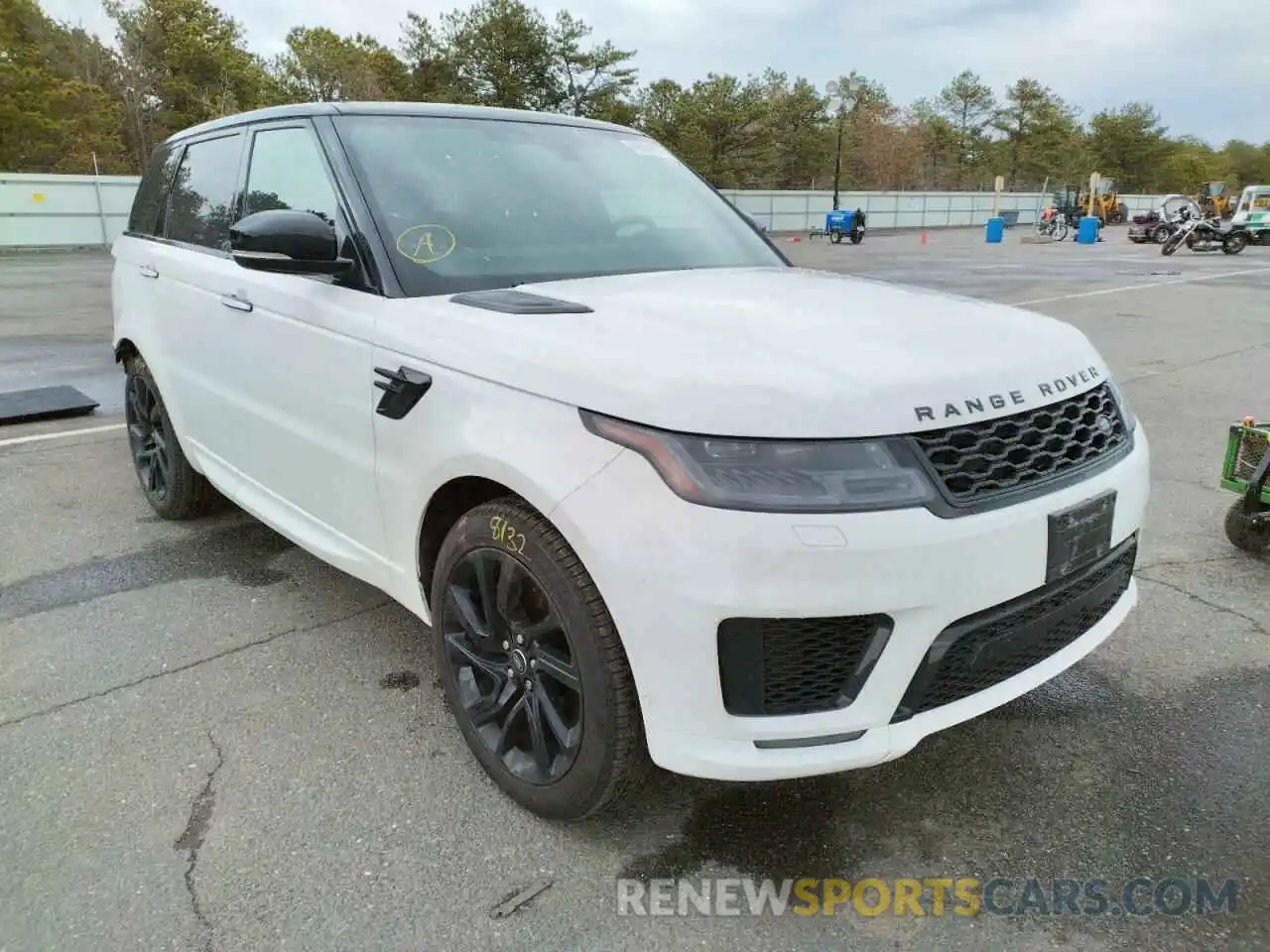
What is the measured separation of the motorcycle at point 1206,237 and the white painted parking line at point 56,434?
2857 cm

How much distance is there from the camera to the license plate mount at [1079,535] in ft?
6.68

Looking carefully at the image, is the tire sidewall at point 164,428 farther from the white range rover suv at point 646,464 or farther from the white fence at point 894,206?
the white fence at point 894,206

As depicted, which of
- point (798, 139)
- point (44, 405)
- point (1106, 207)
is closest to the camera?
point (44, 405)

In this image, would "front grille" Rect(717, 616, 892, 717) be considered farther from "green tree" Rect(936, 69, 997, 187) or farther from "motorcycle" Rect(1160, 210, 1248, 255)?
"green tree" Rect(936, 69, 997, 187)

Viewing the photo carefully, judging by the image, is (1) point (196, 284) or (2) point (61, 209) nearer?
(1) point (196, 284)

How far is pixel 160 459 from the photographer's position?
450 cm

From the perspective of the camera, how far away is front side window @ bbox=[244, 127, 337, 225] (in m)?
2.95

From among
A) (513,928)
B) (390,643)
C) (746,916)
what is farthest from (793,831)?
(390,643)

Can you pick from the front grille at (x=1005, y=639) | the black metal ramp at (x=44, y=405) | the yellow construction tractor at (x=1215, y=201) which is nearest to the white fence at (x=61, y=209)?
the black metal ramp at (x=44, y=405)

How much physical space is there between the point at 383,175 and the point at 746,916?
2.30 metres

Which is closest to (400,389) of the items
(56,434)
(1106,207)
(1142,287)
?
(56,434)

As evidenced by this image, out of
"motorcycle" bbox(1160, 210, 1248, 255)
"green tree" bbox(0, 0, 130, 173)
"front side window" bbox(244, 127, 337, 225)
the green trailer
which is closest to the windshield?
"front side window" bbox(244, 127, 337, 225)

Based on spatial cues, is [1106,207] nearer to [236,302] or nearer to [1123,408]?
[1123,408]

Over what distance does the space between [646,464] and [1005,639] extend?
89 cm
